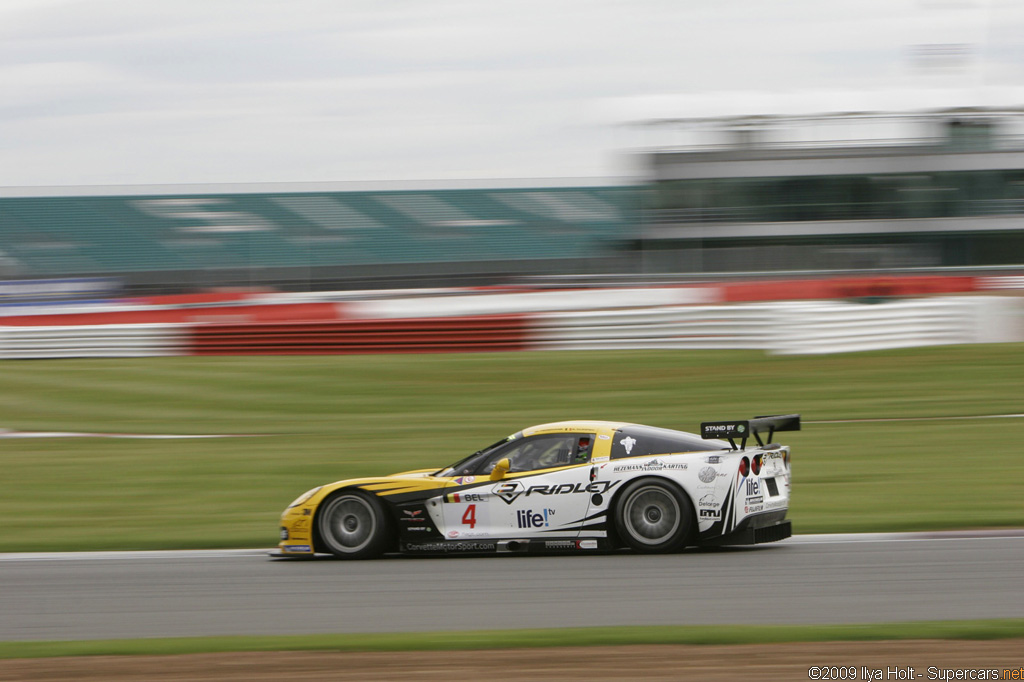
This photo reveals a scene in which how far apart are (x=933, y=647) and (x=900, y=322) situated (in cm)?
1567

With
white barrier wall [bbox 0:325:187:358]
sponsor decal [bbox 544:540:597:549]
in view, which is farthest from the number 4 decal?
white barrier wall [bbox 0:325:187:358]

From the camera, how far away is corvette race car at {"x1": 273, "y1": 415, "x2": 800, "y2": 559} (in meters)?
7.72

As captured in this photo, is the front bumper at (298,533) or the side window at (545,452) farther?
the front bumper at (298,533)

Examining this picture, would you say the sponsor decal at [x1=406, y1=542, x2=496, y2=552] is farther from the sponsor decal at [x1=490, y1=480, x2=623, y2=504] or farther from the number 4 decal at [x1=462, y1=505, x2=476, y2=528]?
the sponsor decal at [x1=490, y1=480, x2=623, y2=504]

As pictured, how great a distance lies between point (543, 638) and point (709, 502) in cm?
250

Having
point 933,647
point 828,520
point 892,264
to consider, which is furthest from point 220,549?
point 892,264

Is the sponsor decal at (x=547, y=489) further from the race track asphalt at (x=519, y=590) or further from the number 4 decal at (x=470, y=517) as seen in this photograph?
the race track asphalt at (x=519, y=590)

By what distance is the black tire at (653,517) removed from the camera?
7.75 m

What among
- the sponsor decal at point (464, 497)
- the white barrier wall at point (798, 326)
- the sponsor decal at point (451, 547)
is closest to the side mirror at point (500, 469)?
the sponsor decal at point (464, 497)

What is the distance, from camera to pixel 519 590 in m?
6.86

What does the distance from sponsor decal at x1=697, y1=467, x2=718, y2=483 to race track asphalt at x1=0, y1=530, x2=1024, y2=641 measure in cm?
53

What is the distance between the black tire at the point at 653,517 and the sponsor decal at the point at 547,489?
0.47 feet

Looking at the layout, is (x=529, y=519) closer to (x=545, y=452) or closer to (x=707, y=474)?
(x=545, y=452)

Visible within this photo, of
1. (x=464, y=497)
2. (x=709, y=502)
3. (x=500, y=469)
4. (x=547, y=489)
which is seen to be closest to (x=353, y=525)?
(x=464, y=497)
